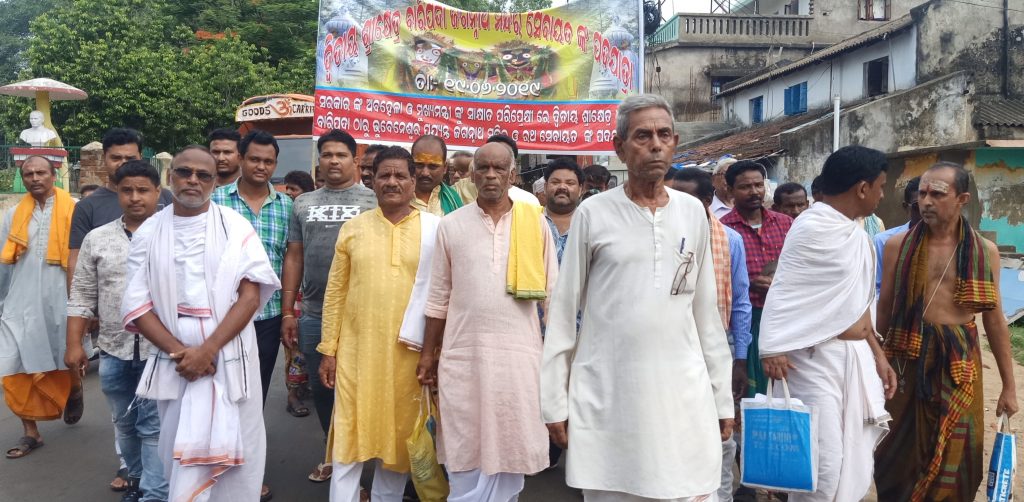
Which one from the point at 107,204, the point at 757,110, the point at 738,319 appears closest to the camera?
the point at 738,319

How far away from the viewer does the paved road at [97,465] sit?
4461 mm

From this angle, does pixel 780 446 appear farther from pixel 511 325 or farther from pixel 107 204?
pixel 107 204

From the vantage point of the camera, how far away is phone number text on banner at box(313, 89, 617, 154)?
748 cm

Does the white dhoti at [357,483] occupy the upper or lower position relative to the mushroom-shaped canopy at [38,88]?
lower

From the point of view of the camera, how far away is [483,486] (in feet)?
11.7

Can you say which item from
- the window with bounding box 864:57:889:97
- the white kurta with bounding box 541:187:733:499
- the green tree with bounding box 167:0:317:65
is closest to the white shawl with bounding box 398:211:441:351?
the white kurta with bounding box 541:187:733:499

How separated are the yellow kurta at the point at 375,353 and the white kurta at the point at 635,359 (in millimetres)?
1373

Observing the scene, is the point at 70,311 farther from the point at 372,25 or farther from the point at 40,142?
the point at 40,142

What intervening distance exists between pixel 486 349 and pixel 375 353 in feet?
2.01

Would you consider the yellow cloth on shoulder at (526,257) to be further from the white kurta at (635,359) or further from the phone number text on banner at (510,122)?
the phone number text on banner at (510,122)

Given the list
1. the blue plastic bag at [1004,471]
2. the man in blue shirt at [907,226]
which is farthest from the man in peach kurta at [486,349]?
the man in blue shirt at [907,226]

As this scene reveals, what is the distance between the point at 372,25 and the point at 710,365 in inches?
228

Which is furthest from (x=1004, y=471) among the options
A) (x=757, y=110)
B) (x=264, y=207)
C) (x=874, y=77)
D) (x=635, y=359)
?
(x=757, y=110)

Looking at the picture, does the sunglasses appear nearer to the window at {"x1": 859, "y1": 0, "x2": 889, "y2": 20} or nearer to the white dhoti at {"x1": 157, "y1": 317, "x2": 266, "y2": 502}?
the white dhoti at {"x1": 157, "y1": 317, "x2": 266, "y2": 502}
